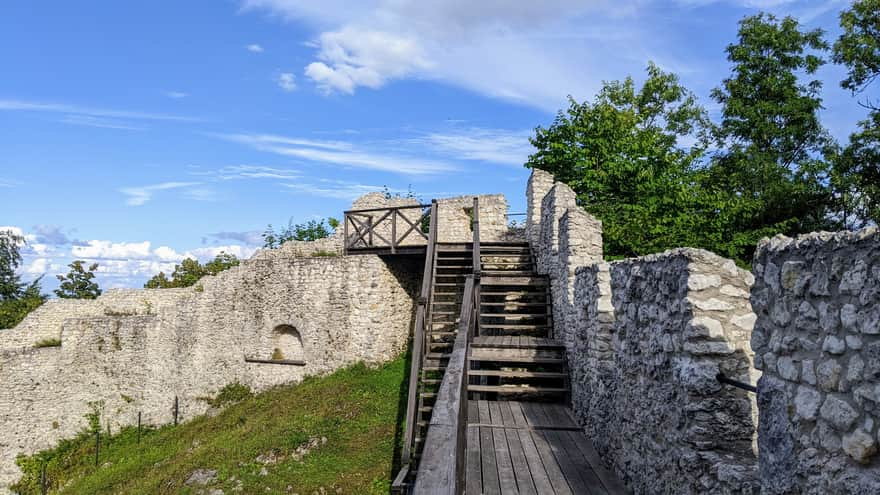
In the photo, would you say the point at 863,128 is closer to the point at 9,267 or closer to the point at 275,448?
the point at 275,448

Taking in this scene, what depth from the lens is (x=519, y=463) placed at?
473cm

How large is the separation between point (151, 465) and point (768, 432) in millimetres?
11712

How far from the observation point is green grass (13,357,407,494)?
834cm

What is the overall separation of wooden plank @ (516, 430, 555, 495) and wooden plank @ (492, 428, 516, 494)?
16 cm

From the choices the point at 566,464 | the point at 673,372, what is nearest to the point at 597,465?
the point at 566,464

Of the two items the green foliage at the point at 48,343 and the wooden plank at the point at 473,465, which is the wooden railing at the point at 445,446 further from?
the green foliage at the point at 48,343

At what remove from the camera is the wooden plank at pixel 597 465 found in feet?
13.9

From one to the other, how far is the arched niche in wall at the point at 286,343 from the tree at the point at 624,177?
308 inches

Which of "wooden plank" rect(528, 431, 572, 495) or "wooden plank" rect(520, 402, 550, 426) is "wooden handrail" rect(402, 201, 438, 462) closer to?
"wooden plank" rect(520, 402, 550, 426)

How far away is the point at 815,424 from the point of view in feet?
6.93

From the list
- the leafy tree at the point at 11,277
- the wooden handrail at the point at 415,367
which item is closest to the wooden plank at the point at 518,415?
the wooden handrail at the point at 415,367

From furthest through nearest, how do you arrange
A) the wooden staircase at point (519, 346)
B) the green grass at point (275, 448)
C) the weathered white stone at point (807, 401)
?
the green grass at point (275, 448) < the wooden staircase at point (519, 346) < the weathered white stone at point (807, 401)

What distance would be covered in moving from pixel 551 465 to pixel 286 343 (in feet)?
34.0

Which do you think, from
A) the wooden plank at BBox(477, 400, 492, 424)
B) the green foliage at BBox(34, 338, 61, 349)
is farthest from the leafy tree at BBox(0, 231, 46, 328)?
the wooden plank at BBox(477, 400, 492, 424)
